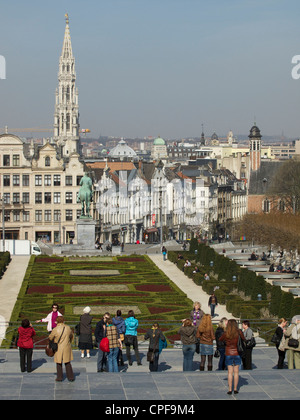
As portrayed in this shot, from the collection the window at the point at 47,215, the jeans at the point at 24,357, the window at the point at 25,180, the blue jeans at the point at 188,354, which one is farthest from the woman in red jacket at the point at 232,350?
the window at the point at 47,215

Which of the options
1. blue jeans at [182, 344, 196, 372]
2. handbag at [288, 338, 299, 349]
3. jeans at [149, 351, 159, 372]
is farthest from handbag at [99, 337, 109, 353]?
handbag at [288, 338, 299, 349]

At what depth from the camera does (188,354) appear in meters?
28.1

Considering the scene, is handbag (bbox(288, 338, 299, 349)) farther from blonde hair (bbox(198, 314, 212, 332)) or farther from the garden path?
the garden path

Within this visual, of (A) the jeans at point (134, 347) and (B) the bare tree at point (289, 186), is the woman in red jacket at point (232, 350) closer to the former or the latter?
(A) the jeans at point (134, 347)

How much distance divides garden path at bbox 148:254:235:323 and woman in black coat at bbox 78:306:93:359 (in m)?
17.0

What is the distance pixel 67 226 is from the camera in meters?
111

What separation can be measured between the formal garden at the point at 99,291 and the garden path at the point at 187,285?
67 centimetres

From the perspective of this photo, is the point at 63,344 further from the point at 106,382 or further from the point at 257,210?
the point at 257,210

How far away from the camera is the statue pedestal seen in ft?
271

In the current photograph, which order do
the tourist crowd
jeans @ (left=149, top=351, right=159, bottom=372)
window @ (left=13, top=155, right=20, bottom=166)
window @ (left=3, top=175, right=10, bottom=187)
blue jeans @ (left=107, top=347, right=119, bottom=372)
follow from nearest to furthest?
the tourist crowd → blue jeans @ (left=107, top=347, right=119, bottom=372) → jeans @ (left=149, top=351, right=159, bottom=372) → window @ (left=13, top=155, right=20, bottom=166) → window @ (left=3, top=175, right=10, bottom=187)

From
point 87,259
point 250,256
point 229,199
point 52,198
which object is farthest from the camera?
point 229,199
